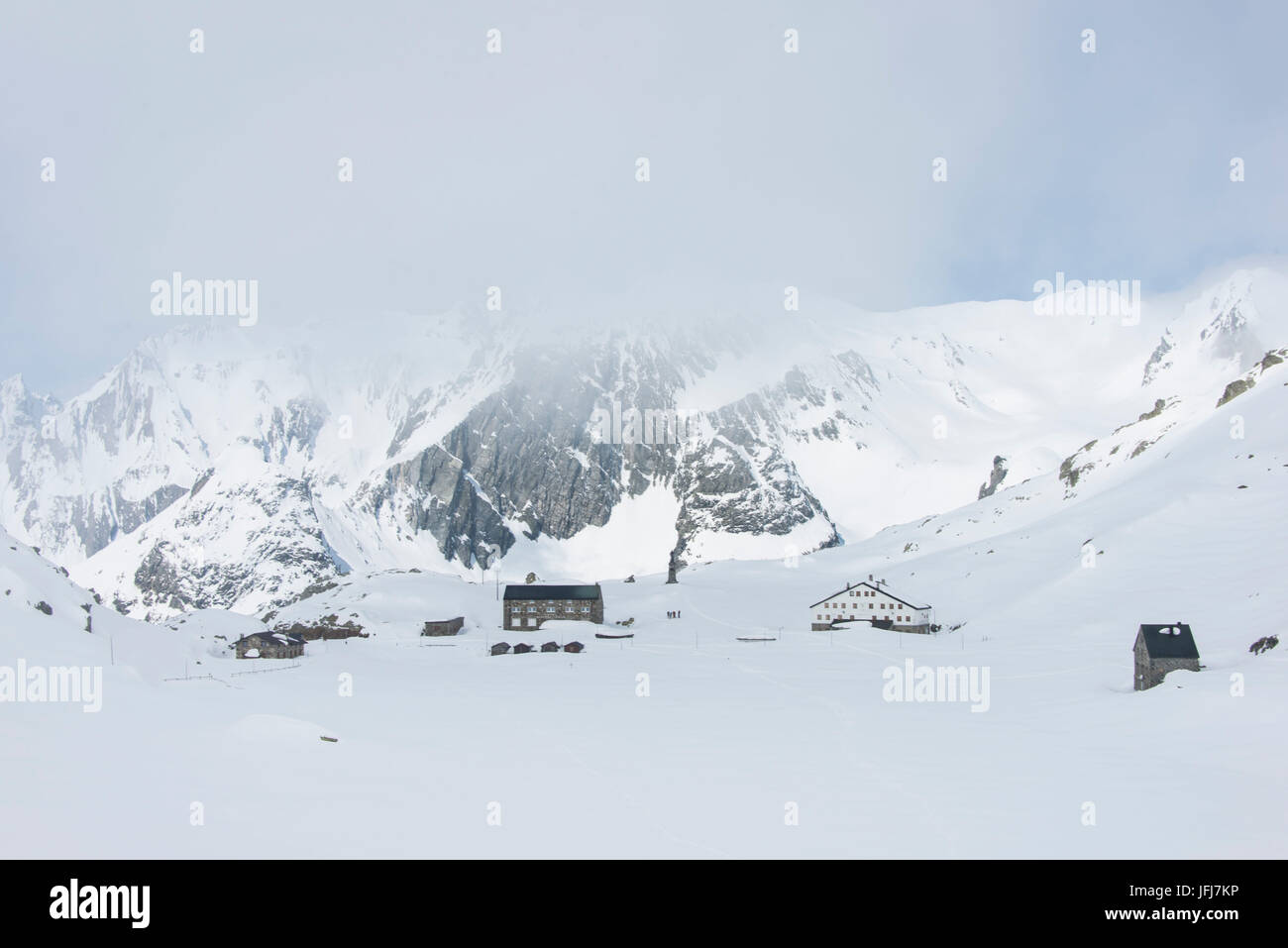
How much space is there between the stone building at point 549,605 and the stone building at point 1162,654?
6421cm

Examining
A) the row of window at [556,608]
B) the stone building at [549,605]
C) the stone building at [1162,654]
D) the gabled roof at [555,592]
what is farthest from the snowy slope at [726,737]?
the gabled roof at [555,592]

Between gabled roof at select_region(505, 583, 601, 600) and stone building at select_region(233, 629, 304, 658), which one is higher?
gabled roof at select_region(505, 583, 601, 600)

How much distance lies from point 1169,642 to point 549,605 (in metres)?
69.0

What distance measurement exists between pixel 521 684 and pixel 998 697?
24130 millimetres

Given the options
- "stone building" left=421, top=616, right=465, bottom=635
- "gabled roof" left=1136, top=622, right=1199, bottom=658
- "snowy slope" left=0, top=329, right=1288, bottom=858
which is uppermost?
"gabled roof" left=1136, top=622, right=1199, bottom=658

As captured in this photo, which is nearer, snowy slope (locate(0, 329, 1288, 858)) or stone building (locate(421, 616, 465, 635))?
snowy slope (locate(0, 329, 1288, 858))

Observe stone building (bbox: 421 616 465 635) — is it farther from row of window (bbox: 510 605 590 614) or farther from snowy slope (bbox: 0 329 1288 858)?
snowy slope (bbox: 0 329 1288 858)

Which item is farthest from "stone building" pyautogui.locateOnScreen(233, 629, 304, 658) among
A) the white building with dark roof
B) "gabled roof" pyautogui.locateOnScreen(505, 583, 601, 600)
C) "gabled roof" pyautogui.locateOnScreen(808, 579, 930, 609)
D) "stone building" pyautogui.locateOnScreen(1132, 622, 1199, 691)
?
"stone building" pyautogui.locateOnScreen(1132, 622, 1199, 691)

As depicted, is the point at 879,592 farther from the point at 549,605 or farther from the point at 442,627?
the point at 442,627

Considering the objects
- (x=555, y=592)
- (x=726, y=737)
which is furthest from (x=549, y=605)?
(x=726, y=737)

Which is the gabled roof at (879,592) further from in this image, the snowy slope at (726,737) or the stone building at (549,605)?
the stone building at (549,605)

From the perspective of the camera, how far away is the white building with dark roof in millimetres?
83375

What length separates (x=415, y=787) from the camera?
23359 mm
